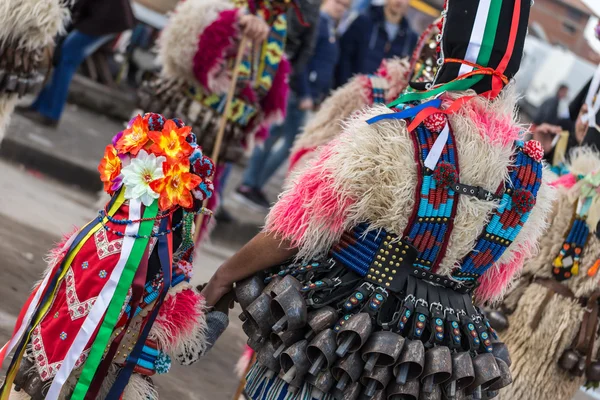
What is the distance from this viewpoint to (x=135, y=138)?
2.37 m

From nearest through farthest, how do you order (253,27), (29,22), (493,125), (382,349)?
1. (382,349)
2. (493,125)
3. (29,22)
4. (253,27)

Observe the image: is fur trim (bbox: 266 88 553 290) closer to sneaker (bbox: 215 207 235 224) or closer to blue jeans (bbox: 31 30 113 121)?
sneaker (bbox: 215 207 235 224)

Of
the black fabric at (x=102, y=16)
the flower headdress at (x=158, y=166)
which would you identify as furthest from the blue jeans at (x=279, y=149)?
the flower headdress at (x=158, y=166)

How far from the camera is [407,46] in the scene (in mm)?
7531

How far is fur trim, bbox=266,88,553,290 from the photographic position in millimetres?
2273

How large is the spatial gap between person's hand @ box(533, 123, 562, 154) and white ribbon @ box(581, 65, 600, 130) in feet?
2.01

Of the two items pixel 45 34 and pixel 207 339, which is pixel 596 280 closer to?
pixel 207 339

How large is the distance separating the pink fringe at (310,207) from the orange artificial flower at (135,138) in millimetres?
469

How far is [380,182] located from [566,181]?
5.19 feet

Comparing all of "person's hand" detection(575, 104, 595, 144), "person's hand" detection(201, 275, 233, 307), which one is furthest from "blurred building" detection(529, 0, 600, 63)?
"person's hand" detection(201, 275, 233, 307)

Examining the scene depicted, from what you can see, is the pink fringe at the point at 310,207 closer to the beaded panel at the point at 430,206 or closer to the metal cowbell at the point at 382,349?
the beaded panel at the point at 430,206

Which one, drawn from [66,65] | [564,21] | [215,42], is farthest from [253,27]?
[564,21]

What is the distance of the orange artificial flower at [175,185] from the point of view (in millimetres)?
2322

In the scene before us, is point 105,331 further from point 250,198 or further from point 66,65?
point 250,198
